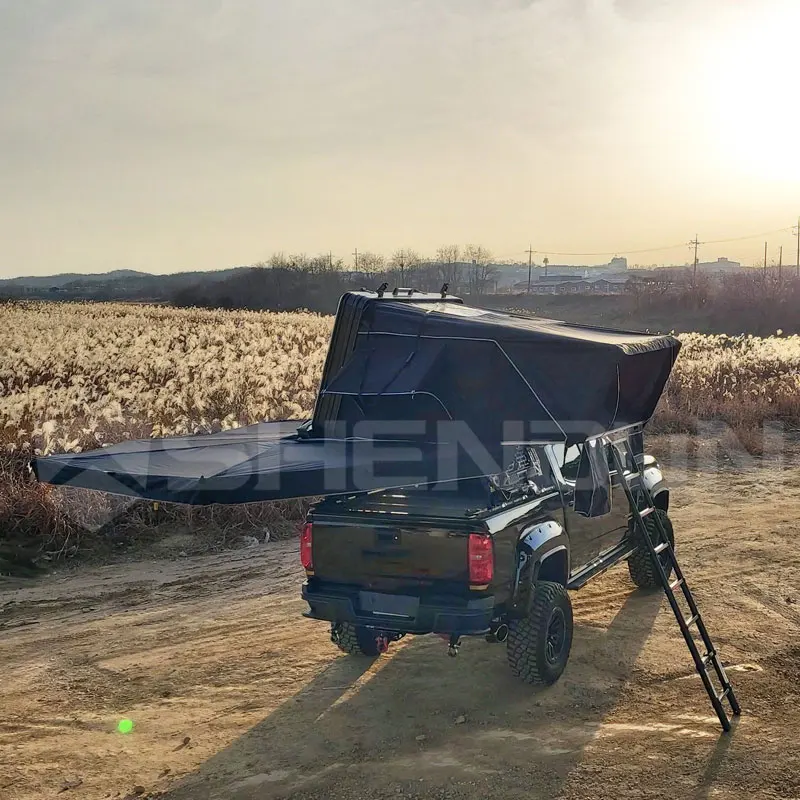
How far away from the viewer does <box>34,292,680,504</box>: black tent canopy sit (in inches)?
237

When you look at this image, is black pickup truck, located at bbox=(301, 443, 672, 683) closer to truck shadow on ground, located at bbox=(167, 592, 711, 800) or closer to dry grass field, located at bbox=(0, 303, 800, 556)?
truck shadow on ground, located at bbox=(167, 592, 711, 800)

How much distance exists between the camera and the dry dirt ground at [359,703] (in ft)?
17.8

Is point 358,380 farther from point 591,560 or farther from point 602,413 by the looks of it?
point 591,560

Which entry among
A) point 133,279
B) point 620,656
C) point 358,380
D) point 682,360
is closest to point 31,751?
point 358,380

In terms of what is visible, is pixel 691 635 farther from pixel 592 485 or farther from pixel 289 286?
pixel 289 286

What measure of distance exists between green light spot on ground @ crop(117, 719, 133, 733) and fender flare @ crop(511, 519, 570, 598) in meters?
2.96

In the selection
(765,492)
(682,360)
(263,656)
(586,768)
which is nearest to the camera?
(586,768)

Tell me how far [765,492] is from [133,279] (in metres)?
155

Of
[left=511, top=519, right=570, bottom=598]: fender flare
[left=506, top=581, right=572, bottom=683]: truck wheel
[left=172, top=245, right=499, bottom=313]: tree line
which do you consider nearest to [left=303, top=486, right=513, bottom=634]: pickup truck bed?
[left=511, top=519, right=570, bottom=598]: fender flare

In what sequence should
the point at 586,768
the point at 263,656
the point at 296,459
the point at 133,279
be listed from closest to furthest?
the point at 586,768
the point at 296,459
the point at 263,656
the point at 133,279

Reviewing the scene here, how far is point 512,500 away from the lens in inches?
254

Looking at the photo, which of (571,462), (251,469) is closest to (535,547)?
(571,462)

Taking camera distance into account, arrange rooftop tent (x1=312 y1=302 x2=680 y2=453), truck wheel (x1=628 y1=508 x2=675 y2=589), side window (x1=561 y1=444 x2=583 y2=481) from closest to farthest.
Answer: rooftop tent (x1=312 y1=302 x2=680 y2=453)
side window (x1=561 y1=444 x2=583 y2=481)
truck wheel (x1=628 y1=508 x2=675 y2=589)

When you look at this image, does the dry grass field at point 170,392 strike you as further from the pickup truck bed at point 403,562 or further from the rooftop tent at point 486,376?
the pickup truck bed at point 403,562
